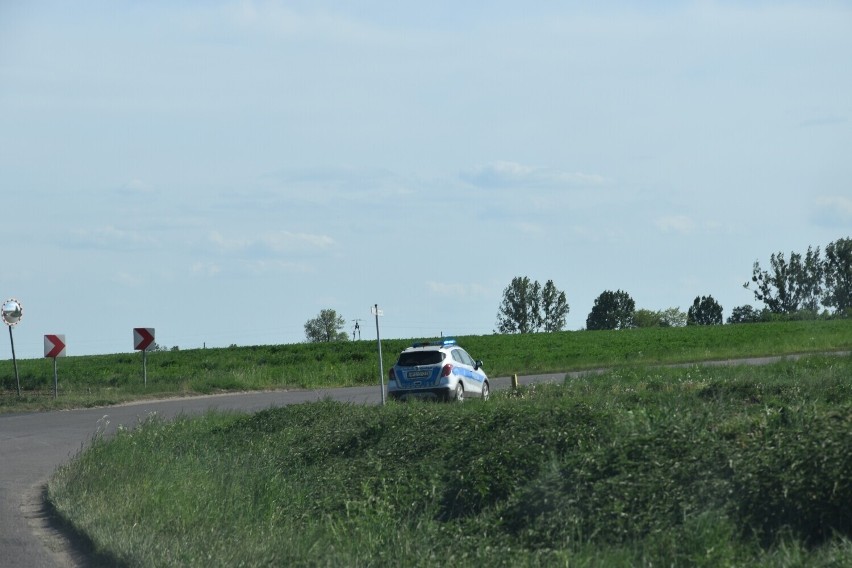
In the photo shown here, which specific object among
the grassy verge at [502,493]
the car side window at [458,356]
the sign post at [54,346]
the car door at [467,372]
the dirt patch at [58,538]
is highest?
the sign post at [54,346]

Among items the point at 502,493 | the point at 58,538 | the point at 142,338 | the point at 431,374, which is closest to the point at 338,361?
the point at 142,338

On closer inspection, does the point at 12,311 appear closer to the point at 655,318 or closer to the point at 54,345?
the point at 54,345

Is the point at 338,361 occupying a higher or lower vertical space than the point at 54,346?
lower

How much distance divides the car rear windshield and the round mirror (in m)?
12.5

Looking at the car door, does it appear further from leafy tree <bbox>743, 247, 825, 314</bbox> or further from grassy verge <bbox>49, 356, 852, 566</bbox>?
leafy tree <bbox>743, 247, 825, 314</bbox>

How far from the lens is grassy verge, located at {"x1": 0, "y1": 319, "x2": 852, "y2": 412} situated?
1425 inches

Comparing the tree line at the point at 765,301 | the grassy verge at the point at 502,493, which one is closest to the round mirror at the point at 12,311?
the grassy verge at the point at 502,493

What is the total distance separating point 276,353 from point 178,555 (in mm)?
48751

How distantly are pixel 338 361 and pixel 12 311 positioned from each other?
71.0 ft

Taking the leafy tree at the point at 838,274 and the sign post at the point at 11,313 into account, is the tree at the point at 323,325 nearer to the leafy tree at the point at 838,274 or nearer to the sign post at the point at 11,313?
the leafy tree at the point at 838,274

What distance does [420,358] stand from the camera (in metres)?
26.1

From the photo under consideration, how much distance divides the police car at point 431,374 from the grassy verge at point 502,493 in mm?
10991

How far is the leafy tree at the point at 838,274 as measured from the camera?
4948 inches

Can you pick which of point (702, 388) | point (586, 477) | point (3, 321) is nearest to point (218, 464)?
point (586, 477)
